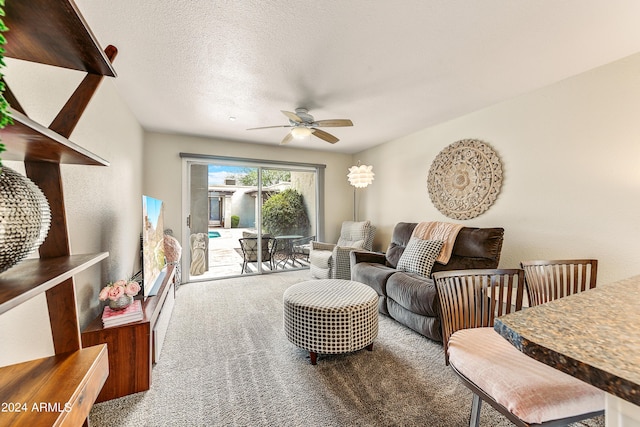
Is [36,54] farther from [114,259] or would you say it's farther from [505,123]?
[505,123]

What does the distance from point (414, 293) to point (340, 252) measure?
5.15ft

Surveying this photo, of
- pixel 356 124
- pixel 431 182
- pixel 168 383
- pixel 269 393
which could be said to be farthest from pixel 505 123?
pixel 168 383

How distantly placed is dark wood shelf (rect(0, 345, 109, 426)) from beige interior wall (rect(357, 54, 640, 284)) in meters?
3.46

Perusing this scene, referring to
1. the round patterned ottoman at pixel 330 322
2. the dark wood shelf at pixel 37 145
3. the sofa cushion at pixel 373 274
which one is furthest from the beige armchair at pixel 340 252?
the dark wood shelf at pixel 37 145

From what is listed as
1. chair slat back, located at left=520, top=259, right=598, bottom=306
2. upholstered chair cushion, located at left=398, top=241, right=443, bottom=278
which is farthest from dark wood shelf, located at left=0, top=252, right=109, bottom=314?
upholstered chair cushion, located at left=398, top=241, right=443, bottom=278

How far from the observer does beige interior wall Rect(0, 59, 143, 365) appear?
47.6 inches

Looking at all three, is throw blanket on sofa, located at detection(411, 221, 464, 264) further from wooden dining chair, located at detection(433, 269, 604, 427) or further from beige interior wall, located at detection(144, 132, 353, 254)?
beige interior wall, located at detection(144, 132, 353, 254)

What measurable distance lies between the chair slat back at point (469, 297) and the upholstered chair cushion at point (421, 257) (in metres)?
1.40

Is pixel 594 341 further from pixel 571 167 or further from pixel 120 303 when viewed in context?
pixel 571 167

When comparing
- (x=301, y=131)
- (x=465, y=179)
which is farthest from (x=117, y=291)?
(x=465, y=179)

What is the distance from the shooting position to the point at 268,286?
4090 millimetres

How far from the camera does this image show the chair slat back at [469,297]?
4.30ft

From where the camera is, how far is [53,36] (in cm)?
73

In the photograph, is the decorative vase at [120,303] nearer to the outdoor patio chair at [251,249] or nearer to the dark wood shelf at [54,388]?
the dark wood shelf at [54,388]
